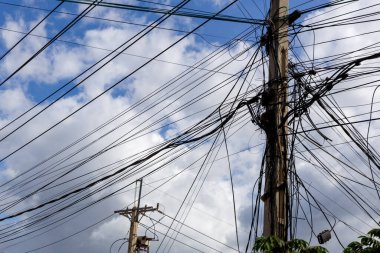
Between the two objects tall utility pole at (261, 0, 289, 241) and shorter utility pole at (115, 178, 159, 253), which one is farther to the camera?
shorter utility pole at (115, 178, 159, 253)

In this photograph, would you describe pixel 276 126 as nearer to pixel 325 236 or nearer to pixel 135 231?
pixel 325 236

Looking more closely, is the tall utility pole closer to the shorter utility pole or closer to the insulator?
the insulator

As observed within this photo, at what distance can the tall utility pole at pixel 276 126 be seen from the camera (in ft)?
26.3

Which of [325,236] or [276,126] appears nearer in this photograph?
[325,236]

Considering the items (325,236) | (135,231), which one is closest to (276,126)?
(325,236)

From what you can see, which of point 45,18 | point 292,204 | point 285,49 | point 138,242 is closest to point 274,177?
point 292,204

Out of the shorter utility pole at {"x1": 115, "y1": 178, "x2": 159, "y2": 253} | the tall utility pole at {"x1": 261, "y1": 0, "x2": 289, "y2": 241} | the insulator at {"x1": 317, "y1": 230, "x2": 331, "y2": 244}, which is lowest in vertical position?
the insulator at {"x1": 317, "y1": 230, "x2": 331, "y2": 244}

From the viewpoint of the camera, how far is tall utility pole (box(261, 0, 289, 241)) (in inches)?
315

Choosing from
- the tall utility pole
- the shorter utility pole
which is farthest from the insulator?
the shorter utility pole

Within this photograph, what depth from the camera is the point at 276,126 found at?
8.50 meters

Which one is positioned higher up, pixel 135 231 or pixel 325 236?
pixel 135 231

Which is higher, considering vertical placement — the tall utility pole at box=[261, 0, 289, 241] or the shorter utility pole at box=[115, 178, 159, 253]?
the shorter utility pole at box=[115, 178, 159, 253]

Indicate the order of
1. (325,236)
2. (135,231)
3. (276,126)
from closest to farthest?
(325,236) → (276,126) → (135,231)

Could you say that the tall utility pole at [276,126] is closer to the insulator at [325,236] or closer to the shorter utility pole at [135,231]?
the insulator at [325,236]
